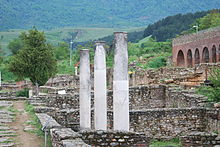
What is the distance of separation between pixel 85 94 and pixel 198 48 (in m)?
29.2

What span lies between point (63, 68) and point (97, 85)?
44223 millimetres

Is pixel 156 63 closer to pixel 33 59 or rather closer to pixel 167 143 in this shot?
pixel 33 59

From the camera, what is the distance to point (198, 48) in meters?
42.9

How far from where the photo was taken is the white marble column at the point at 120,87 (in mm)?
12141

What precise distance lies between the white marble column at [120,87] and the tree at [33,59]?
60.1ft

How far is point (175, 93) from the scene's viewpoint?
19.4 meters

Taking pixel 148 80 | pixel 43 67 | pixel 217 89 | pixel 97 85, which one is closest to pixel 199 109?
pixel 217 89

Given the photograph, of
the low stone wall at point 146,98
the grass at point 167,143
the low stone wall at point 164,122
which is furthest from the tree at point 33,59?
the grass at point 167,143

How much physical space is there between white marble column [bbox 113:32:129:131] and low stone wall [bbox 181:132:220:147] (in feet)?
6.80

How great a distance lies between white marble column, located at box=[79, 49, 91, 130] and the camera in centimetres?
1511

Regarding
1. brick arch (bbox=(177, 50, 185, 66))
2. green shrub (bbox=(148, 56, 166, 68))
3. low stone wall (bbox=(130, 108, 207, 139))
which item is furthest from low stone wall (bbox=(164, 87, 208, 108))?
brick arch (bbox=(177, 50, 185, 66))

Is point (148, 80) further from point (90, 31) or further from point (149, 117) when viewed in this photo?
point (90, 31)

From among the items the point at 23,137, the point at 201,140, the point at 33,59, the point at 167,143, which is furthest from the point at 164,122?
the point at 33,59

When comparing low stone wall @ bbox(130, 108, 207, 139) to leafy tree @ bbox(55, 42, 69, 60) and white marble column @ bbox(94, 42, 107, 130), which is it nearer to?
white marble column @ bbox(94, 42, 107, 130)
